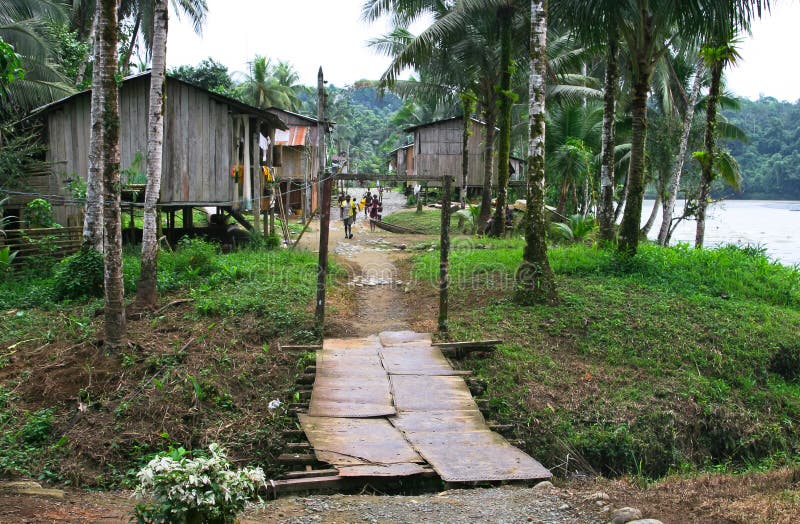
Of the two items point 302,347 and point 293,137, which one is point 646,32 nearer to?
point 302,347

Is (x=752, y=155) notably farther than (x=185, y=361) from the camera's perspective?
Yes

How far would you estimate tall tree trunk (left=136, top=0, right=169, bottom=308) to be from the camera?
9.98 m

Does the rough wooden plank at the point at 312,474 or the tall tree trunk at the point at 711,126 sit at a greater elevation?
the tall tree trunk at the point at 711,126

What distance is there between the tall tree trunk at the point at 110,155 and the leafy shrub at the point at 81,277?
324 cm

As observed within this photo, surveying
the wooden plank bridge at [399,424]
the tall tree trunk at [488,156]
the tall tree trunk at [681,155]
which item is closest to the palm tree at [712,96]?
the tall tree trunk at [681,155]

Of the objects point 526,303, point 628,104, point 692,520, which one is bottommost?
point 692,520

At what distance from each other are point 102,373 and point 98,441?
137 cm

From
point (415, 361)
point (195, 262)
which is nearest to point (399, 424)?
point (415, 361)

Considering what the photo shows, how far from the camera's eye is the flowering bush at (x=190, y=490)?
12.6 feet

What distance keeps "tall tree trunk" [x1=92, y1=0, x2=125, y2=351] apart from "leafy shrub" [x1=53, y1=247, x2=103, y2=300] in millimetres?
3242

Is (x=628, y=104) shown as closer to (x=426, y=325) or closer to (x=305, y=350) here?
(x=426, y=325)

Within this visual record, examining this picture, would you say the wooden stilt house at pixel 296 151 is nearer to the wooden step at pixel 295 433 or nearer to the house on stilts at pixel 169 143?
the house on stilts at pixel 169 143

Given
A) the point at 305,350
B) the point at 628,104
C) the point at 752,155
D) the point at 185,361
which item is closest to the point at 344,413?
the point at 305,350

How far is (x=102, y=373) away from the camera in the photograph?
26.6ft
